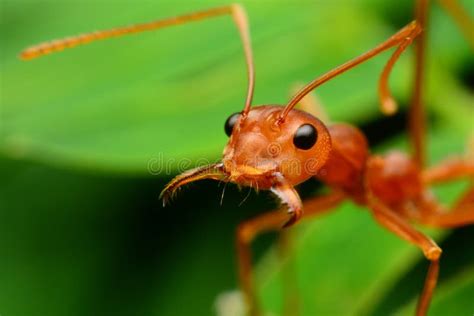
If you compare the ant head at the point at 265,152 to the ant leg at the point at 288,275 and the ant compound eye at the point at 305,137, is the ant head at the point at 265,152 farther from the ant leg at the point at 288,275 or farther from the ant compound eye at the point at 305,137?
the ant leg at the point at 288,275

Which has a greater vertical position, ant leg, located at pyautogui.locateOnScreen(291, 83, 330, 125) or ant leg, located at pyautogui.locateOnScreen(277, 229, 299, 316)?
ant leg, located at pyautogui.locateOnScreen(291, 83, 330, 125)

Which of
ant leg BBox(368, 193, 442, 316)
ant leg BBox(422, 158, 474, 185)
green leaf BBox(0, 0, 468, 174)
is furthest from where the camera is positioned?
ant leg BBox(422, 158, 474, 185)

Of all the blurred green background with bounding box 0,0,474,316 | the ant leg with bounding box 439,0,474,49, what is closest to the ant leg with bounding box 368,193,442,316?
the blurred green background with bounding box 0,0,474,316

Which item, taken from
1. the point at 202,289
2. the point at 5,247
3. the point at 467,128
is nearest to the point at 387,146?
the point at 467,128

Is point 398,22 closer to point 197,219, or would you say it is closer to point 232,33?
point 232,33

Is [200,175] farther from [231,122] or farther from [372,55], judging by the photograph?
[372,55]

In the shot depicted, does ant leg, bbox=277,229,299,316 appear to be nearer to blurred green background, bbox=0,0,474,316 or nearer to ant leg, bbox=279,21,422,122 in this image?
blurred green background, bbox=0,0,474,316
